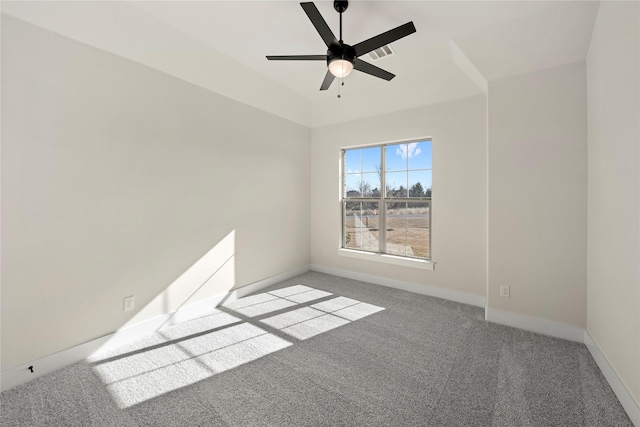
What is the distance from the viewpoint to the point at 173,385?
1.86 meters

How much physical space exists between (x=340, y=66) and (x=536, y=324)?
3109mm

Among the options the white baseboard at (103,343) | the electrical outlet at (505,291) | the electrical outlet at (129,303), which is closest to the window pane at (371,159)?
the electrical outlet at (505,291)

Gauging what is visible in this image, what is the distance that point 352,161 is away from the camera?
4.51 m

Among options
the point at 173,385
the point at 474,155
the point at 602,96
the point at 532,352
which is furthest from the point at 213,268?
the point at 602,96

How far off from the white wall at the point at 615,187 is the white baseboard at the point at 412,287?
1.11 metres

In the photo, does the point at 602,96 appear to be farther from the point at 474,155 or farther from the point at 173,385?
the point at 173,385

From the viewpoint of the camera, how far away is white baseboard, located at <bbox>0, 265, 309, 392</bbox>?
1.87 metres

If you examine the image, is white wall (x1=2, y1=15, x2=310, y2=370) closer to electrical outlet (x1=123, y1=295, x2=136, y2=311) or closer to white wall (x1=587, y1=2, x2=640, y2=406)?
electrical outlet (x1=123, y1=295, x2=136, y2=311)

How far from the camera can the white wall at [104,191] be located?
1.87 meters

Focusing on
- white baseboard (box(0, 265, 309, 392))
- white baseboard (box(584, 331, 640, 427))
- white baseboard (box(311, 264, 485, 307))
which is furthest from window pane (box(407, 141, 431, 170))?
white baseboard (box(0, 265, 309, 392))

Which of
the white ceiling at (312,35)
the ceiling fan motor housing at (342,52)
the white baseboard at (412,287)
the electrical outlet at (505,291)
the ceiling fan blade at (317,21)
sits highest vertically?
the white ceiling at (312,35)

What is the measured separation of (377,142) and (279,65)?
1.78m

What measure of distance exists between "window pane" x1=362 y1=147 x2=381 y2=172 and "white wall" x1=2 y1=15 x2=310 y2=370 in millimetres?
1902

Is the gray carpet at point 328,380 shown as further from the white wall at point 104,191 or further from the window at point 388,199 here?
the window at point 388,199
